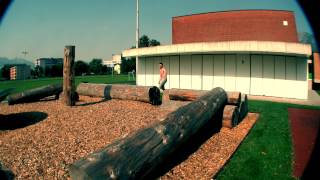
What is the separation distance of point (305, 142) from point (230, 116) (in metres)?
2.04

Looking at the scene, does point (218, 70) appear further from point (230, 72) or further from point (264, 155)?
point (264, 155)

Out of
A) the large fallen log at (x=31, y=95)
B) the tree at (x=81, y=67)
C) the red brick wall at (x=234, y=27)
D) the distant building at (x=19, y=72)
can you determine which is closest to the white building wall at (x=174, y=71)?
the red brick wall at (x=234, y=27)

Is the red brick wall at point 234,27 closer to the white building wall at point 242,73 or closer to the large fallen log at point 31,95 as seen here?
the white building wall at point 242,73

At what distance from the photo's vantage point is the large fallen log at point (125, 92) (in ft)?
37.9

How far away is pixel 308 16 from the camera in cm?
247

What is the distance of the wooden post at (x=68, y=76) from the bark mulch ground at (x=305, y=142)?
8323mm

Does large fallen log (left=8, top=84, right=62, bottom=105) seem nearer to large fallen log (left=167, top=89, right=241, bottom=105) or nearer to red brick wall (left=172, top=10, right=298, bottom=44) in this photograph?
large fallen log (left=167, top=89, right=241, bottom=105)

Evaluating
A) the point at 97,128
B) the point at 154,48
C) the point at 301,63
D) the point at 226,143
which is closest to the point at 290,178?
the point at 226,143

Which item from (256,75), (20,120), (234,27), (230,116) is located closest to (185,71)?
(256,75)

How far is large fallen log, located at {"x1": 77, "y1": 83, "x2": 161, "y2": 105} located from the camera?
11.5m

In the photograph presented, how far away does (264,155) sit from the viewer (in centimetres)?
581

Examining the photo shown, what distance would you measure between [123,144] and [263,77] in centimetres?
1491

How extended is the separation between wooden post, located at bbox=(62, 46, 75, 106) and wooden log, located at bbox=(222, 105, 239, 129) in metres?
6.42

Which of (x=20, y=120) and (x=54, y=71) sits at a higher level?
(x=54, y=71)
